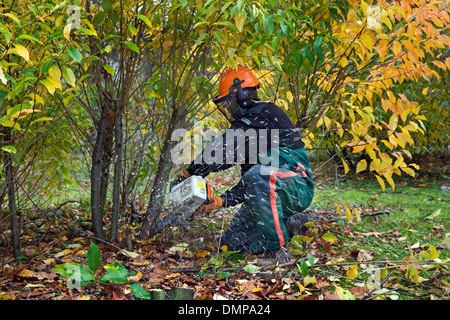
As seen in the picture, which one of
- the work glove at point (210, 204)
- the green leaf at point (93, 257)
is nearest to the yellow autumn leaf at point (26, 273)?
the green leaf at point (93, 257)

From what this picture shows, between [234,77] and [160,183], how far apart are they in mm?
1008

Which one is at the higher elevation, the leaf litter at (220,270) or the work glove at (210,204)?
the work glove at (210,204)

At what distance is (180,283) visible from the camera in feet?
7.26

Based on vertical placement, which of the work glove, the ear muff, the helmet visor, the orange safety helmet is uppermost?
the orange safety helmet

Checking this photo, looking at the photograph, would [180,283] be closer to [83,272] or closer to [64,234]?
[83,272]

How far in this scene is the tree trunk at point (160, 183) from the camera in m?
2.86

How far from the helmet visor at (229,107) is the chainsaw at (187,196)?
669mm

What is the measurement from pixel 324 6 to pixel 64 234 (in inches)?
104

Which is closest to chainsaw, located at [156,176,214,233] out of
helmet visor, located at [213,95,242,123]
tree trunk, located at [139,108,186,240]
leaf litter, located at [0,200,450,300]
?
tree trunk, located at [139,108,186,240]

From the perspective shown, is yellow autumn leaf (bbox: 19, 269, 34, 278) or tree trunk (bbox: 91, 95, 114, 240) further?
tree trunk (bbox: 91, 95, 114, 240)

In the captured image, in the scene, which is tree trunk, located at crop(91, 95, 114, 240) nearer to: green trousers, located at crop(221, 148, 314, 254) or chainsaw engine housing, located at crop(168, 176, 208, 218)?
chainsaw engine housing, located at crop(168, 176, 208, 218)

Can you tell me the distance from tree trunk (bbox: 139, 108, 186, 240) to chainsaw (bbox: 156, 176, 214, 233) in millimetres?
112

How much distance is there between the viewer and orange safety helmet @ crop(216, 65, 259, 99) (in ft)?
9.82

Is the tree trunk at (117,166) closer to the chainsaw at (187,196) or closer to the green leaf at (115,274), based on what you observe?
the chainsaw at (187,196)
